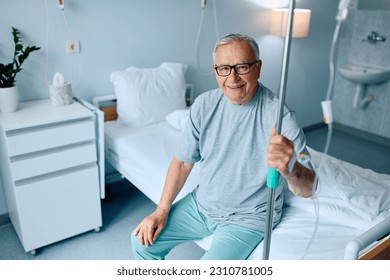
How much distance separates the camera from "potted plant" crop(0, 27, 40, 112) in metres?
1.95

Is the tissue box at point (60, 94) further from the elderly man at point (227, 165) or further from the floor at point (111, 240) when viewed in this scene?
the elderly man at point (227, 165)

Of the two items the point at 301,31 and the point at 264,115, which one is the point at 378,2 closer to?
the point at 301,31

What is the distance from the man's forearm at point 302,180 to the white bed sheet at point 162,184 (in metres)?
0.32

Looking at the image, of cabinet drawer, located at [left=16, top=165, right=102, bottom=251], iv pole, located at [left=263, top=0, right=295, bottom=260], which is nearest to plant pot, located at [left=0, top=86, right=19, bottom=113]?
cabinet drawer, located at [left=16, top=165, right=102, bottom=251]

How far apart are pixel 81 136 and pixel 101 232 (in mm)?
606

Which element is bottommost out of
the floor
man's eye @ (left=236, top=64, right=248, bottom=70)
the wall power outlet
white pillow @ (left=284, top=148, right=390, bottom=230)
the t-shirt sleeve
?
the floor

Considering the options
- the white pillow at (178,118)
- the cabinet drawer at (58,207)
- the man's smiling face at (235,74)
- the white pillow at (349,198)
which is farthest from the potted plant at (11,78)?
the white pillow at (349,198)

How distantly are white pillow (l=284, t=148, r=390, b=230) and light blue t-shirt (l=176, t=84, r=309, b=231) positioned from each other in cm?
21

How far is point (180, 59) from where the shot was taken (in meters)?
2.85

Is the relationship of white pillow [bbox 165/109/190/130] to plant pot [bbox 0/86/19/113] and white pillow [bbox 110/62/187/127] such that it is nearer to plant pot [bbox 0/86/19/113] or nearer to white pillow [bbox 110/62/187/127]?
white pillow [bbox 110/62/187/127]

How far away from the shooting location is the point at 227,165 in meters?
1.44

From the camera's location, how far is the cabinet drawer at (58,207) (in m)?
1.93

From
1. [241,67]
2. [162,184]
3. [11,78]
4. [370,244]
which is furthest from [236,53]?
[11,78]
